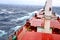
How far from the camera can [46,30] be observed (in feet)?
29.7

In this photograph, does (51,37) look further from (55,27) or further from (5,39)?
(5,39)

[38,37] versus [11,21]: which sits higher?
[38,37]

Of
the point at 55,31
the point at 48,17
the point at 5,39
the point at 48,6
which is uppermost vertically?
the point at 48,6

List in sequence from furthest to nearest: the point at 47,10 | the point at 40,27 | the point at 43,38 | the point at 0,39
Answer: the point at 0,39
the point at 40,27
the point at 47,10
the point at 43,38

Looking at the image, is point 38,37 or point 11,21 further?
point 11,21

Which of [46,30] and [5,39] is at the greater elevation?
[46,30]

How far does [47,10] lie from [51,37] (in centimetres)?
155

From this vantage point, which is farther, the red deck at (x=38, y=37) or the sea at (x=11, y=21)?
the sea at (x=11, y=21)

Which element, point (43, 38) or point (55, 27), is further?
point (55, 27)

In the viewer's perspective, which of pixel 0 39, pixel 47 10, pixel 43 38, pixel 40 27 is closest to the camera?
pixel 43 38

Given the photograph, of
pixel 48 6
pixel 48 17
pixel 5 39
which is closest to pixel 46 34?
pixel 48 17

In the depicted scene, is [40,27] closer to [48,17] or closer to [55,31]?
[55,31]

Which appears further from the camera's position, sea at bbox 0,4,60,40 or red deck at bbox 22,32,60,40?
sea at bbox 0,4,60,40

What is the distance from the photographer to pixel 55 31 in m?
11.6
